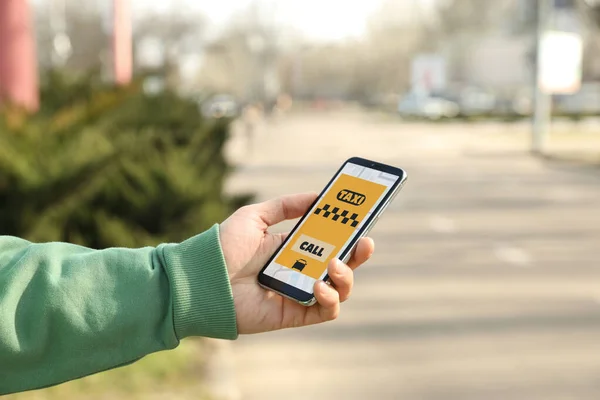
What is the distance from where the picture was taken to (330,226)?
2.16 meters

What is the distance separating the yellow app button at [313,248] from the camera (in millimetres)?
→ 2100

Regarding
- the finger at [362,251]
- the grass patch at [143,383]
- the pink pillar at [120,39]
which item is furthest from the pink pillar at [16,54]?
the pink pillar at [120,39]

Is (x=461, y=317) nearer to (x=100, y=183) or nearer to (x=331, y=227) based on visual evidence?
(x=100, y=183)

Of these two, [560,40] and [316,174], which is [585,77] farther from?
[316,174]

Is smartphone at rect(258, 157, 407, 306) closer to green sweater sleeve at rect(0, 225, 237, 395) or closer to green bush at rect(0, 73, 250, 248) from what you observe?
green sweater sleeve at rect(0, 225, 237, 395)

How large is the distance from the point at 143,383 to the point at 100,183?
42.1 inches

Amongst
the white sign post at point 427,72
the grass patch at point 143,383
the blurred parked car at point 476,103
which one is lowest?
the blurred parked car at point 476,103

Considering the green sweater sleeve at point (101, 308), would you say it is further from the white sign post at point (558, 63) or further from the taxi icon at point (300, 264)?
the white sign post at point (558, 63)

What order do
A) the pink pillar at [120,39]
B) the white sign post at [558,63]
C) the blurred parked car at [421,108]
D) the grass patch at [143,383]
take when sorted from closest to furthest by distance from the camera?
the grass patch at [143,383] < the pink pillar at [120,39] < the white sign post at [558,63] < the blurred parked car at [421,108]

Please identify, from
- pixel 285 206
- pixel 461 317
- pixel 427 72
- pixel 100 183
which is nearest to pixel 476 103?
pixel 427 72

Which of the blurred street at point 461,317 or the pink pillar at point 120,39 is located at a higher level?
the pink pillar at point 120,39

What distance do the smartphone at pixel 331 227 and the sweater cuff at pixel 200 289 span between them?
0.45 feet

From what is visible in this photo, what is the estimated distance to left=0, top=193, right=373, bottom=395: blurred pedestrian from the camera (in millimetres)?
1914

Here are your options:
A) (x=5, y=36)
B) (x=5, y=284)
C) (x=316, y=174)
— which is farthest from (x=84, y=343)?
(x=316, y=174)
